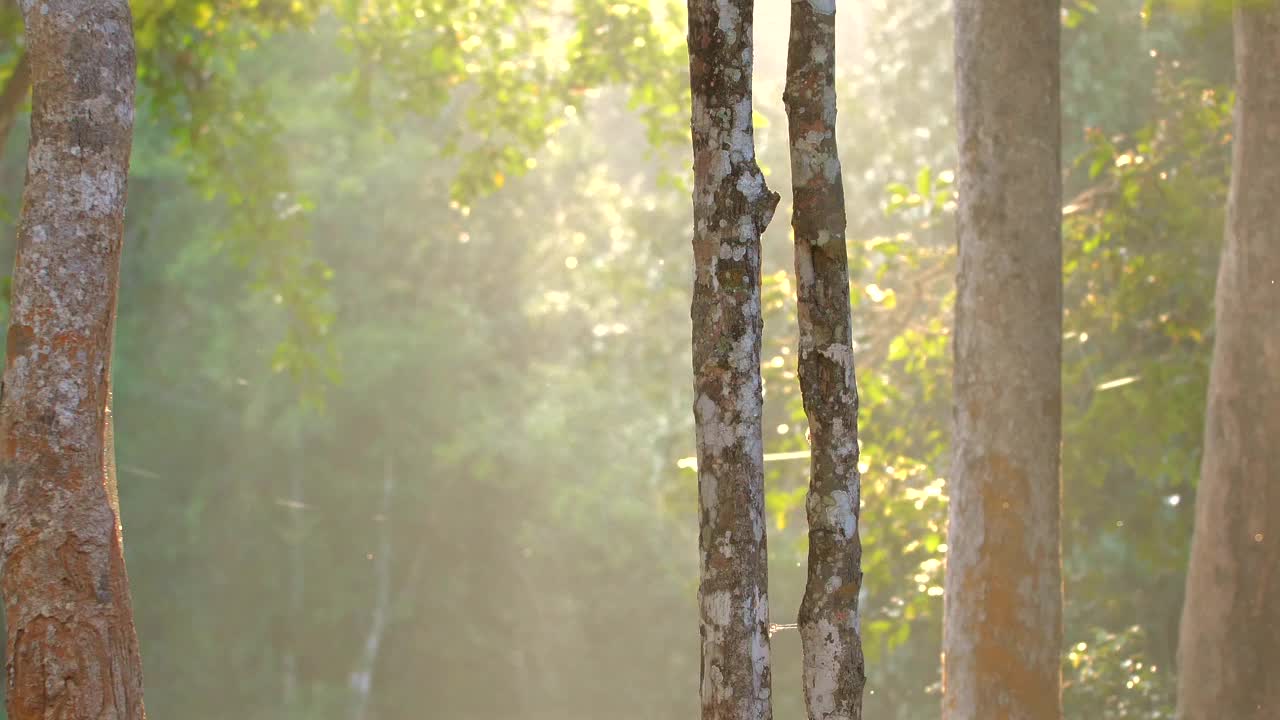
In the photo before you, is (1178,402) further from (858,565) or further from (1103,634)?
(858,565)

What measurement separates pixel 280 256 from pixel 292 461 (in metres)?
20.0

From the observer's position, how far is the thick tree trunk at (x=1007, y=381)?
265 inches

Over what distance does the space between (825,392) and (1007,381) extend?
230 centimetres

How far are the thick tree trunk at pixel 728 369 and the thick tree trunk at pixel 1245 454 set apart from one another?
4.11m

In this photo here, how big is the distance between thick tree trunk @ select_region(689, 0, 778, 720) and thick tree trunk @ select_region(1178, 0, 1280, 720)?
13.5ft

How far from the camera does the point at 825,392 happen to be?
4781mm

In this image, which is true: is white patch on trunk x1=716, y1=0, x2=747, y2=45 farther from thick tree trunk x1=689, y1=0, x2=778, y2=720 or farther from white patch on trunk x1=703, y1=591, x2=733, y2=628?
white patch on trunk x1=703, y1=591, x2=733, y2=628

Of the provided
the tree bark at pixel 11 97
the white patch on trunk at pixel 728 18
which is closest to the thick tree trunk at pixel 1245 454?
the white patch on trunk at pixel 728 18

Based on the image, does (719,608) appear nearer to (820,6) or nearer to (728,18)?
(728,18)

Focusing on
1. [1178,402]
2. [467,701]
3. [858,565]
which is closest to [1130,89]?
[1178,402]

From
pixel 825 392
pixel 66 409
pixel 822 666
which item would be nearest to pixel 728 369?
pixel 825 392

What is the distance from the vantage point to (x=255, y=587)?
34.2 metres

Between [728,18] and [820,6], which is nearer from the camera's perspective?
[728,18]

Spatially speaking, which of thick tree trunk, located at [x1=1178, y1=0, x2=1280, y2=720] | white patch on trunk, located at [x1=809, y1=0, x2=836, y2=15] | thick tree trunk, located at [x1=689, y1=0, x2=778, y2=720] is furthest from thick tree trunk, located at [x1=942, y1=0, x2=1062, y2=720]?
thick tree trunk, located at [x1=689, y1=0, x2=778, y2=720]
